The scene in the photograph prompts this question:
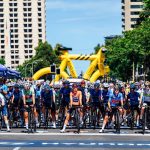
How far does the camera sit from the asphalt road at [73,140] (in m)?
18.6

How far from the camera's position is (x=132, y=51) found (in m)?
74.3

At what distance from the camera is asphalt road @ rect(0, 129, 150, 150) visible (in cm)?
1859

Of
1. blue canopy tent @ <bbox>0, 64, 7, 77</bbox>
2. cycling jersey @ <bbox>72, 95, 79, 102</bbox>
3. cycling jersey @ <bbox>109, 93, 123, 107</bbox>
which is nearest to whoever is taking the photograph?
cycling jersey @ <bbox>72, 95, 79, 102</bbox>

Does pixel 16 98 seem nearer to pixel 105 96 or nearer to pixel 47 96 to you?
pixel 47 96

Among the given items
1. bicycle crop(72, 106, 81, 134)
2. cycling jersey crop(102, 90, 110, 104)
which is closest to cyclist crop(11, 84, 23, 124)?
bicycle crop(72, 106, 81, 134)

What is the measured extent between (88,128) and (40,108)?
81.8 inches

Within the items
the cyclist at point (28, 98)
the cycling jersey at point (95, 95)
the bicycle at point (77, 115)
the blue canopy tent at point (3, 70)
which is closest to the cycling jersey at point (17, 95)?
the cyclist at point (28, 98)

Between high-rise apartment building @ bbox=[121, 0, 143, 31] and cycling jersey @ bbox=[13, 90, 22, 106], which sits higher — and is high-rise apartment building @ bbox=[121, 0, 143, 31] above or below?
above

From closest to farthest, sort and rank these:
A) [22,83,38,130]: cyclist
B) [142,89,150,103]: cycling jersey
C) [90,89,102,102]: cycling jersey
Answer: [22,83,38,130]: cyclist
[142,89,150,103]: cycling jersey
[90,89,102,102]: cycling jersey

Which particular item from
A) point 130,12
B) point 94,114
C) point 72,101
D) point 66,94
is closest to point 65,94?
point 66,94

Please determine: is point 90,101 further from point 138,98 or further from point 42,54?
point 42,54

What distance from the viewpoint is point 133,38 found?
244ft

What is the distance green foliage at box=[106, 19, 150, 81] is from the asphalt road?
41.5 metres

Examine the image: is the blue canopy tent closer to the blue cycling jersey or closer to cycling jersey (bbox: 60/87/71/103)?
the blue cycling jersey
